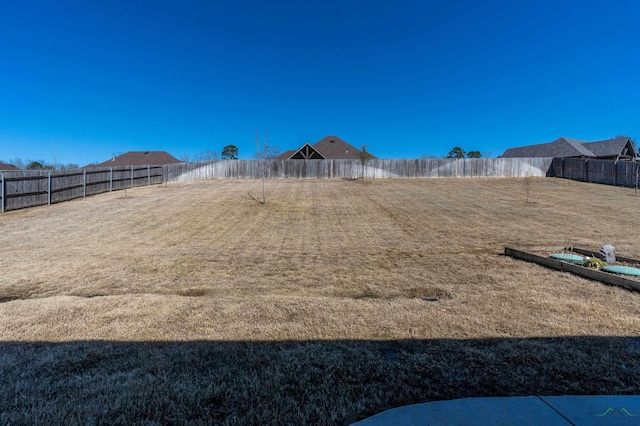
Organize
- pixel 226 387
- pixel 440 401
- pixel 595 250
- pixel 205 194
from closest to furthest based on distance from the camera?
pixel 440 401 → pixel 226 387 → pixel 595 250 → pixel 205 194

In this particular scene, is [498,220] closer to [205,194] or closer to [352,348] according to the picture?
[352,348]

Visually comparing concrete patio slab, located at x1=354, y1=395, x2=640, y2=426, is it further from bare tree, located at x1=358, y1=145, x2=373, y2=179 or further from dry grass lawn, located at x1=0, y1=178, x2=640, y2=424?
bare tree, located at x1=358, y1=145, x2=373, y2=179

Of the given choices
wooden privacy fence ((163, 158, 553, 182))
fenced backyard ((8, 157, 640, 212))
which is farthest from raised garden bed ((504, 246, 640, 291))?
wooden privacy fence ((163, 158, 553, 182))

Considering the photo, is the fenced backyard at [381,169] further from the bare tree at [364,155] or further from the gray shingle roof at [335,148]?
the gray shingle roof at [335,148]

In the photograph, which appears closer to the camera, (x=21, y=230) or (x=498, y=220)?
(x=21, y=230)

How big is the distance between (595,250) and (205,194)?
17.3m

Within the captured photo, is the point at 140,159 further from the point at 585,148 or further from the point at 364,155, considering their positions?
the point at 585,148

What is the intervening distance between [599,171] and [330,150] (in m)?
23.8

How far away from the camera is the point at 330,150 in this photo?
37750 millimetres

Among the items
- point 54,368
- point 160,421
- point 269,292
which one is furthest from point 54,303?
point 160,421

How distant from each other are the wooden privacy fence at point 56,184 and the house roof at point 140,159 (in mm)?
19353

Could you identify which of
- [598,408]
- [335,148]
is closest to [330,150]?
[335,148]

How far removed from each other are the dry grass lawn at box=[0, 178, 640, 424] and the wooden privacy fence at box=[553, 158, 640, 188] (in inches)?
732

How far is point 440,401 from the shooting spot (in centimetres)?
221
